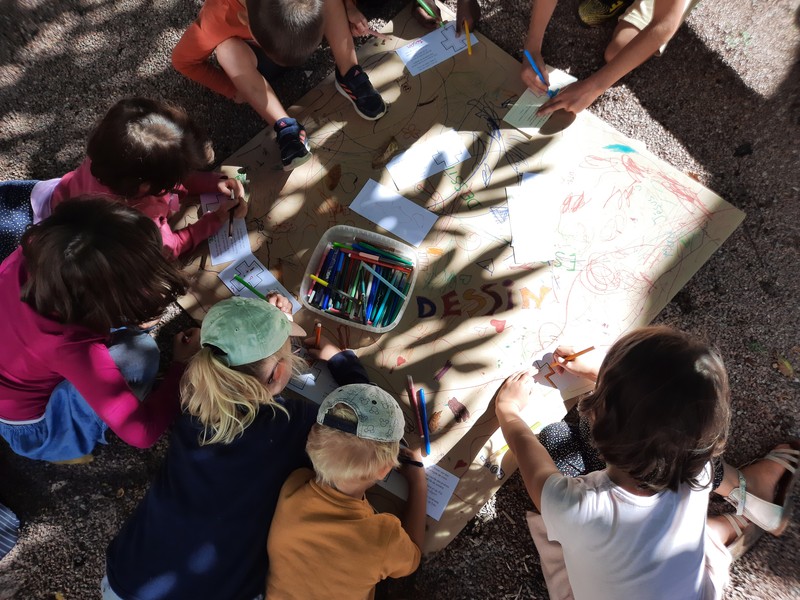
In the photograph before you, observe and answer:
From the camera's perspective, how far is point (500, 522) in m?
2.06

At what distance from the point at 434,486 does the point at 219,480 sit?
741 mm

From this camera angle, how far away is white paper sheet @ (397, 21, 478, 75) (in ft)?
7.64

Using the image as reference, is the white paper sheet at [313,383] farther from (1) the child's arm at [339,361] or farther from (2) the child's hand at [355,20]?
(2) the child's hand at [355,20]

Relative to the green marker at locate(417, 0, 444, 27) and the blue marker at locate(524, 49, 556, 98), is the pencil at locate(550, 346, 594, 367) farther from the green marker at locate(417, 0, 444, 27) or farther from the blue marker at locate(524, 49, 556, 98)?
the green marker at locate(417, 0, 444, 27)

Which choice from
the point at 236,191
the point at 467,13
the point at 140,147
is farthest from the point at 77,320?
the point at 467,13

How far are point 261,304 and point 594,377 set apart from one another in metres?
1.19

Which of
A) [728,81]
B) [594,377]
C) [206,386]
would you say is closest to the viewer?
[206,386]

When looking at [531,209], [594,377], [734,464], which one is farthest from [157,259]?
[734,464]

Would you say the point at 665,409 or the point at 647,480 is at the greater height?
the point at 665,409

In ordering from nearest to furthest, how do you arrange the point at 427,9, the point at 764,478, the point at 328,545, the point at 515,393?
the point at 328,545
the point at 515,393
the point at 764,478
the point at 427,9

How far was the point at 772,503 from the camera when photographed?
196 centimetres

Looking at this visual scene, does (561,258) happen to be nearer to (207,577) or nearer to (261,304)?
(261,304)

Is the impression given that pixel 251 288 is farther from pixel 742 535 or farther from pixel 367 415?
pixel 742 535

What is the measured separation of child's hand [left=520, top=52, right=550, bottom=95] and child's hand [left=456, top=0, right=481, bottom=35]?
30 cm
